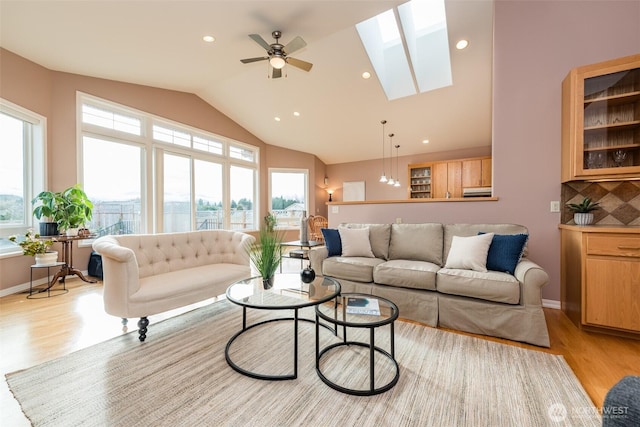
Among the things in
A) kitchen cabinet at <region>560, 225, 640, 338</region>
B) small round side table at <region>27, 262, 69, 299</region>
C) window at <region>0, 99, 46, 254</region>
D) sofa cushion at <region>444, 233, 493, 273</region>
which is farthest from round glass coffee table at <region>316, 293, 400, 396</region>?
window at <region>0, 99, 46, 254</region>

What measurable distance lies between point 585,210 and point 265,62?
14.7 ft

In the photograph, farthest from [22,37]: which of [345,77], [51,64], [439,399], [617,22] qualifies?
[617,22]

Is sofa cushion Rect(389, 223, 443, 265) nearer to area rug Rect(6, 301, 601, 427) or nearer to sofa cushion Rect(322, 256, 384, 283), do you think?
sofa cushion Rect(322, 256, 384, 283)

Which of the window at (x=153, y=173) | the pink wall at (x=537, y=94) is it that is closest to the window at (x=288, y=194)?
the window at (x=153, y=173)

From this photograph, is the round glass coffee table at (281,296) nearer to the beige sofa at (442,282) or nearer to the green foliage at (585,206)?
the beige sofa at (442,282)

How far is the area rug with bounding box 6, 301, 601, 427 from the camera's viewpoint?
1.31 metres

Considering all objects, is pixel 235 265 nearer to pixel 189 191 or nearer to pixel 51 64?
pixel 189 191

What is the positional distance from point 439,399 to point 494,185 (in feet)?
7.97

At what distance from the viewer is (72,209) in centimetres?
345

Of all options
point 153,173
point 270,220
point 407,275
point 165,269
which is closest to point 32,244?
point 165,269

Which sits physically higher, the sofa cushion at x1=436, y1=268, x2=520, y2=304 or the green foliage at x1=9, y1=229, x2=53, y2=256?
the green foliage at x1=9, y1=229, x2=53, y2=256

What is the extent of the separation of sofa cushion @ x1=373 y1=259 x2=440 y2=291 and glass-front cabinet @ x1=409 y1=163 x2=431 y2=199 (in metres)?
4.64

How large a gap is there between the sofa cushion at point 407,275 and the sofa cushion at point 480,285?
8 cm

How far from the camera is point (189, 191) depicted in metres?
5.61
